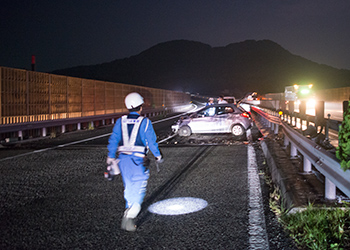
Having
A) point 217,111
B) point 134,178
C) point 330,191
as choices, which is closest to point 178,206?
point 134,178

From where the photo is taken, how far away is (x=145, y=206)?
6.37 meters

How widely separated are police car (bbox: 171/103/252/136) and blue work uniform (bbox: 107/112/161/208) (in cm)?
1295

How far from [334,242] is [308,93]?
125ft

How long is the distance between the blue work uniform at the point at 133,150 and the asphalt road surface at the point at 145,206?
49 centimetres

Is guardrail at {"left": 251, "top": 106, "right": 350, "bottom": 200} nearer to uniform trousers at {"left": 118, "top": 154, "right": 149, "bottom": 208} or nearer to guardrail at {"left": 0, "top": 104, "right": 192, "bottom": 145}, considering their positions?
uniform trousers at {"left": 118, "top": 154, "right": 149, "bottom": 208}

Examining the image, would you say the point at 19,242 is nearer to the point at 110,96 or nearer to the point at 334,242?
the point at 334,242

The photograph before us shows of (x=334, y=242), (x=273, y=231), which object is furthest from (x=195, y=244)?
(x=334, y=242)

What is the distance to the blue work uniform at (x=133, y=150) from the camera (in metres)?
5.22

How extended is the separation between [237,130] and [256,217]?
12.5 meters

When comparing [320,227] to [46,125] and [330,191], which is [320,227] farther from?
[46,125]

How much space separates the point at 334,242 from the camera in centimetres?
424

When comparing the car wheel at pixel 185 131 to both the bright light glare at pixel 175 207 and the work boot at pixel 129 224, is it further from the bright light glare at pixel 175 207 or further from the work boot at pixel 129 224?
the work boot at pixel 129 224

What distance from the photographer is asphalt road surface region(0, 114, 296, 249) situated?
4.77 metres

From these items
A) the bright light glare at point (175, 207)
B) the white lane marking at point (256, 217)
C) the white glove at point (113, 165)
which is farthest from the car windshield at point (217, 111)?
the white glove at point (113, 165)
